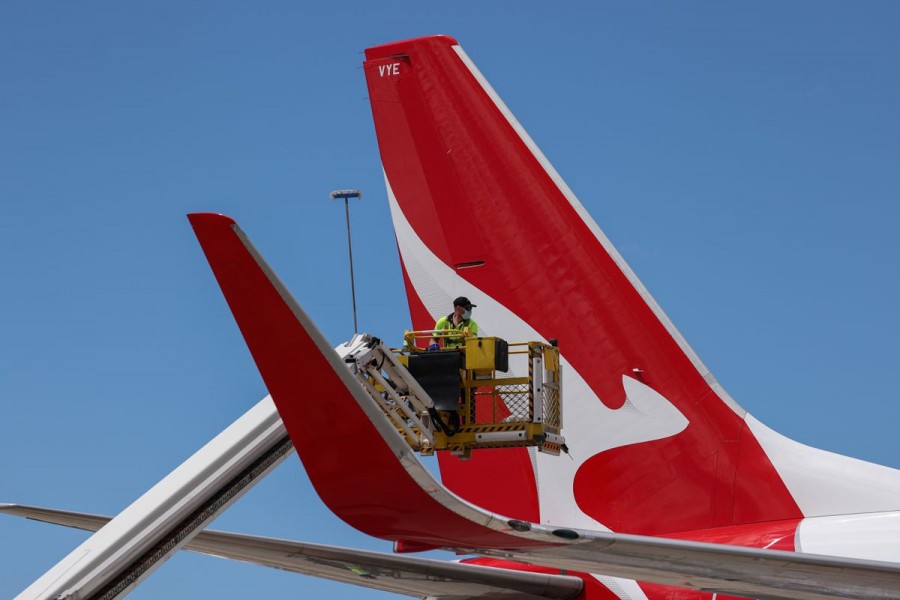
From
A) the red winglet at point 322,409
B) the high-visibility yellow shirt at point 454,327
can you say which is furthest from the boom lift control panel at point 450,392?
the red winglet at point 322,409

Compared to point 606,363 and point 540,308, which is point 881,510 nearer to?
point 606,363

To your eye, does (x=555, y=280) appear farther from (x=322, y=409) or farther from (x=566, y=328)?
(x=322, y=409)

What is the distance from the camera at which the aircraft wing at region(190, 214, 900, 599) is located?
25.1ft

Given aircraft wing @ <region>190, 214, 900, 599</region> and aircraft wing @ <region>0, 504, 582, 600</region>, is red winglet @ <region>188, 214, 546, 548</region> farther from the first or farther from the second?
aircraft wing @ <region>0, 504, 582, 600</region>

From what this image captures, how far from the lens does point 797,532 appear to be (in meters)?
11.5

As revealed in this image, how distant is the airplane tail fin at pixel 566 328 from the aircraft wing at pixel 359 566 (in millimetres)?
2057

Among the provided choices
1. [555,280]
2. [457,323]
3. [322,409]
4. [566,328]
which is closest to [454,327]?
[457,323]

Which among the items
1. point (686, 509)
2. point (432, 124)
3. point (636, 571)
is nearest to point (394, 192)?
point (432, 124)

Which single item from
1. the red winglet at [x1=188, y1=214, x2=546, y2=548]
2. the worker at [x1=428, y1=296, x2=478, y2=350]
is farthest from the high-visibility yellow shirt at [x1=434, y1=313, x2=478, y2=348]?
the red winglet at [x1=188, y1=214, x2=546, y2=548]

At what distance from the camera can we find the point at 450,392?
1086 cm

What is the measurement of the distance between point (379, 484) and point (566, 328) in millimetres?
6176

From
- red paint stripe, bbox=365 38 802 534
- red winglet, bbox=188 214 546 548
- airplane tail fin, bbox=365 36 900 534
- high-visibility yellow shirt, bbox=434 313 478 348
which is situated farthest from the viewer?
red paint stripe, bbox=365 38 802 534

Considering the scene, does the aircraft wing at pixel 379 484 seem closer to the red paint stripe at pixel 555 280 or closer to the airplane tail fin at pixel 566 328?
the airplane tail fin at pixel 566 328

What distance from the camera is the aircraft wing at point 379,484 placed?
7.64 meters
